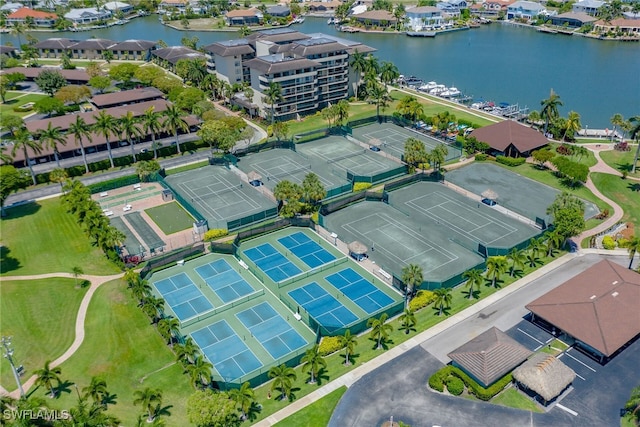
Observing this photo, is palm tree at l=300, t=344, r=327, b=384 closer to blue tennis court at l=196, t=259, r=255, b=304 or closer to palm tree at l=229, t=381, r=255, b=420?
palm tree at l=229, t=381, r=255, b=420

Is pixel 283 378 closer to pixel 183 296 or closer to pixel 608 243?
pixel 183 296

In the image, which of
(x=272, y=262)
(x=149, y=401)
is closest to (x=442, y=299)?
(x=272, y=262)

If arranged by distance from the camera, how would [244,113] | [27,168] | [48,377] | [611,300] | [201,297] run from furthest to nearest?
[244,113] < [27,168] < [201,297] < [611,300] < [48,377]

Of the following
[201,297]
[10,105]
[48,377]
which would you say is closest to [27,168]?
[10,105]

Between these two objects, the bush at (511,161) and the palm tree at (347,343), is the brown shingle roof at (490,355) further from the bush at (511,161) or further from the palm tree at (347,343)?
the bush at (511,161)

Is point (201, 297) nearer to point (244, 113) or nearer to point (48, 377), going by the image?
point (48, 377)

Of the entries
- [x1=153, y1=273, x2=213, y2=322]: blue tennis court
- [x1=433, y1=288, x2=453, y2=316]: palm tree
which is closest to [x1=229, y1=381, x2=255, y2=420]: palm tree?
[x1=153, y1=273, x2=213, y2=322]: blue tennis court

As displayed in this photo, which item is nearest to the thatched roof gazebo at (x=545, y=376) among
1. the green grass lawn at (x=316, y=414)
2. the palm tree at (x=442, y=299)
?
the palm tree at (x=442, y=299)
